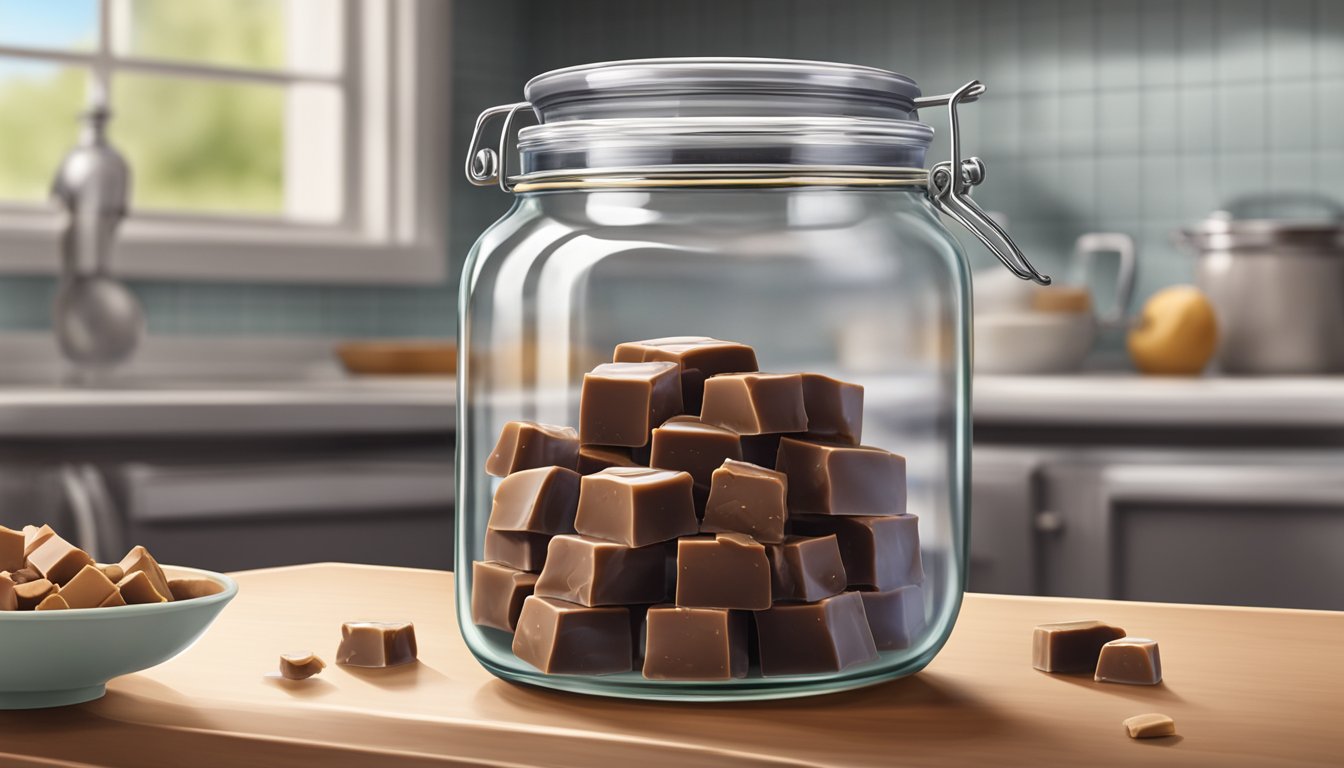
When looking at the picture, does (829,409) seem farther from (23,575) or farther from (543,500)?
(23,575)

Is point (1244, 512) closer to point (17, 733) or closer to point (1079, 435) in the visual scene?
point (1079, 435)

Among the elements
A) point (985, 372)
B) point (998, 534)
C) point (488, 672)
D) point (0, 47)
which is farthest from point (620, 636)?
point (0, 47)

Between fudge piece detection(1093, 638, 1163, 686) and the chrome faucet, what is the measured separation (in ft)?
7.03

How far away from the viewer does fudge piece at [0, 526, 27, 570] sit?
0.69 m

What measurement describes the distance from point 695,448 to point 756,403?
3 centimetres

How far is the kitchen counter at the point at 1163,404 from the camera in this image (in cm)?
207

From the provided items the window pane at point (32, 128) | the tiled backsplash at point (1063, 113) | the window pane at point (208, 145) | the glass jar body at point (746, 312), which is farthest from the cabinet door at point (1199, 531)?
the window pane at point (32, 128)

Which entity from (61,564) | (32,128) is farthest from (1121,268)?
(32,128)

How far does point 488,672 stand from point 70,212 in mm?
2063

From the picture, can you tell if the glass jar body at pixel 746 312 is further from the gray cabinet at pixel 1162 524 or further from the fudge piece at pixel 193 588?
the gray cabinet at pixel 1162 524

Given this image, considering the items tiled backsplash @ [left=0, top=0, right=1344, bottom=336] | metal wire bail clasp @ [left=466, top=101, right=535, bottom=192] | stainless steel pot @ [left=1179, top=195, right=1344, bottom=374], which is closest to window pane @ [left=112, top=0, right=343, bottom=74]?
tiled backsplash @ [left=0, top=0, right=1344, bottom=336]

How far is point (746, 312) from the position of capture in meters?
0.71

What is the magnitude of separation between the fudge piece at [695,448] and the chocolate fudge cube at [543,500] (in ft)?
0.12

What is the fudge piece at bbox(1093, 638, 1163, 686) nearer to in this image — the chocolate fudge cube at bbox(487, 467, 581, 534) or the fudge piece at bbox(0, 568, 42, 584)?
the chocolate fudge cube at bbox(487, 467, 581, 534)
